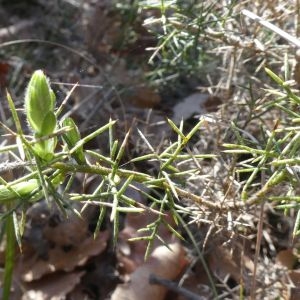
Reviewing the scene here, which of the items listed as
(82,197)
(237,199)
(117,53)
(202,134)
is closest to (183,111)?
(202,134)

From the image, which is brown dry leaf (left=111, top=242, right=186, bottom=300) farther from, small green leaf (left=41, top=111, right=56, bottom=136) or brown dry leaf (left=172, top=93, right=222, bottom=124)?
small green leaf (left=41, top=111, right=56, bottom=136)

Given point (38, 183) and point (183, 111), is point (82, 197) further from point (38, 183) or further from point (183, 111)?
point (183, 111)

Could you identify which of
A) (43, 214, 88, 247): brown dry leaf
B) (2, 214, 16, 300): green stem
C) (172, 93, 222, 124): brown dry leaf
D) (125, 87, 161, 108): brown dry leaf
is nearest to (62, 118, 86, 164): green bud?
(2, 214, 16, 300): green stem

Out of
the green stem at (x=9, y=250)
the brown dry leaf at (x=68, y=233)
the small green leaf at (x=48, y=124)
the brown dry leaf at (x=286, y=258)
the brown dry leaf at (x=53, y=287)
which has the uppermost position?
the small green leaf at (x=48, y=124)

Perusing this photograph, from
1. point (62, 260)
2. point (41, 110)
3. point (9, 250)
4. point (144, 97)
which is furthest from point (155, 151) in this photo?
point (144, 97)

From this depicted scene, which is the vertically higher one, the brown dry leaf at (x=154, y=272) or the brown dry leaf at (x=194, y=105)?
the brown dry leaf at (x=194, y=105)

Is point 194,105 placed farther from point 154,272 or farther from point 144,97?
point 154,272

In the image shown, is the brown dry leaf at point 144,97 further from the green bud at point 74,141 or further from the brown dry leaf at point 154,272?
the green bud at point 74,141

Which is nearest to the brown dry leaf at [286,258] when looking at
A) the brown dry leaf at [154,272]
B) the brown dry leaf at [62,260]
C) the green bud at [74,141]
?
the brown dry leaf at [154,272]
